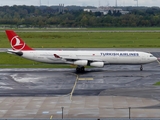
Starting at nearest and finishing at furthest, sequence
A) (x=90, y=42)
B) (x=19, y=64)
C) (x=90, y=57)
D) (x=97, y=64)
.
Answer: (x=97, y=64)
(x=90, y=57)
(x=19, y=64)
(x=90, y=42)

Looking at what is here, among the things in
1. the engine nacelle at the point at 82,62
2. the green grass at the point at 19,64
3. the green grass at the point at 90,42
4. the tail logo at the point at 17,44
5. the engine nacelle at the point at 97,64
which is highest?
the tail logo at the point at 17,44

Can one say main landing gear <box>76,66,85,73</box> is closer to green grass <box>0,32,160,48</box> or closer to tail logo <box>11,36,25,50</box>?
tail logo <box>11,36,25,50</box>

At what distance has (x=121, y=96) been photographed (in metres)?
45.3

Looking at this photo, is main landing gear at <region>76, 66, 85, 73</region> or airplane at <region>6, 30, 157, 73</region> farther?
airplane at <region>6, 30, 157, 73</region>

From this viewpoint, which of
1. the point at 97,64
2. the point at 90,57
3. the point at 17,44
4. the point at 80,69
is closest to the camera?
the point at 97,64

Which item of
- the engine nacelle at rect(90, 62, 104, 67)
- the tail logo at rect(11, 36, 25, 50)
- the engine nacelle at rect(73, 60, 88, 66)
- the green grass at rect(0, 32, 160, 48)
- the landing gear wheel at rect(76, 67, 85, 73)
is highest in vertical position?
the tail logo at rect(11, 36, 25, 50)

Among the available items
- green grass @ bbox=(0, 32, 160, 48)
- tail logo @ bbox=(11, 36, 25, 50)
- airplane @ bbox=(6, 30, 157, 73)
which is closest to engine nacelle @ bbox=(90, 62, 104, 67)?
airplane @ bbox=(6, 30, 157, 73)

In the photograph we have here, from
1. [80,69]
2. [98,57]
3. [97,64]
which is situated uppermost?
[98,57]

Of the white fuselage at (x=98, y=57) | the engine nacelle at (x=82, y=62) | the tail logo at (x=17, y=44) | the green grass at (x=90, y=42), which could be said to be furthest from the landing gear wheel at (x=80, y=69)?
the green grass at (x=90, y=42)

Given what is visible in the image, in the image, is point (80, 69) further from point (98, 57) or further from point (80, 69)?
point (98, 57)

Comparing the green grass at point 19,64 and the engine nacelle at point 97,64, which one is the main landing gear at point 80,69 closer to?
the engine nacelle at point 97,64

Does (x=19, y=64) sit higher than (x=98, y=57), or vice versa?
(x=98, y=57)

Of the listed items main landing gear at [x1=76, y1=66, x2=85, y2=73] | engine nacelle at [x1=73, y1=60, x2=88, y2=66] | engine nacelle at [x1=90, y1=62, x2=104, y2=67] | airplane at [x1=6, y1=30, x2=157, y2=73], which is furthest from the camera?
airplane at [x1=6, y1=30, x2=157, y2=73]

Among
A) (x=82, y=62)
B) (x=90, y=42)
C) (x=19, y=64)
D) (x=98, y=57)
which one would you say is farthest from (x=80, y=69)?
(x=90, y=42)
